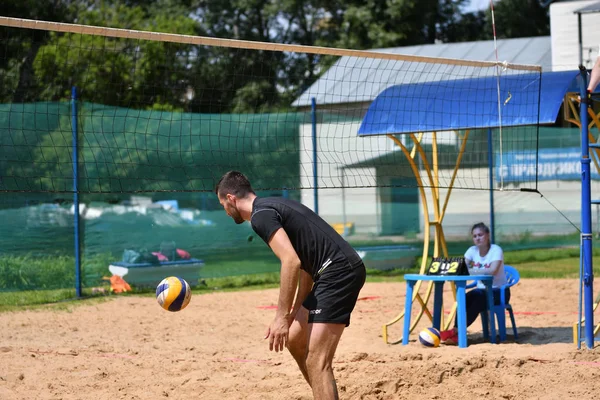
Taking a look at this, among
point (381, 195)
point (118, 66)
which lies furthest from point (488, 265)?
point (118, 66)

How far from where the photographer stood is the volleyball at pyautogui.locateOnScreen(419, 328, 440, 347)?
23.7 ft

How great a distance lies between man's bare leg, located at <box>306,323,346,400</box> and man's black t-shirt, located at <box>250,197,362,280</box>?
33 cm

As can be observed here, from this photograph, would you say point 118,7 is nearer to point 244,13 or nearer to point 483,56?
point 244,13

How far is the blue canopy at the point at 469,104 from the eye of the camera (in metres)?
7.12

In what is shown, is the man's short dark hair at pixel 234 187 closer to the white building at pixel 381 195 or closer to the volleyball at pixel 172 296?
the volleyball at pixel 172 296

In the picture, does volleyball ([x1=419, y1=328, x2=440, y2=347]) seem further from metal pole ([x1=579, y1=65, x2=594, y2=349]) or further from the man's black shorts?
the man's black shorts

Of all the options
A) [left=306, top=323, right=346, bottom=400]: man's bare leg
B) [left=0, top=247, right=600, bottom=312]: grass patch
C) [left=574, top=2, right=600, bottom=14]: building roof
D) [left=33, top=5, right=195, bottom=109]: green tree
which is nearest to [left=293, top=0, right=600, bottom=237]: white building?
[left=0, top=247, right=600, bottom=312]: grass patch

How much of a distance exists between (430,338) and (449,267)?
0.67 m

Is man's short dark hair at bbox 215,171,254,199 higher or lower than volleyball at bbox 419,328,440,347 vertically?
higher

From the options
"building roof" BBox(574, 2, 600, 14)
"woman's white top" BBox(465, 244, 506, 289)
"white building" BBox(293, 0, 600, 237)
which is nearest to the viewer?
"woman's white top" BBox(465, 244, 506, 289)

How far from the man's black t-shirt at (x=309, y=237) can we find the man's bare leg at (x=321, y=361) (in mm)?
325

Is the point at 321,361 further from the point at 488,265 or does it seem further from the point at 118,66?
the point at 118,66

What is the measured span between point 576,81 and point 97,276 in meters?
6.89

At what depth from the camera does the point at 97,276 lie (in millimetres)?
11031
